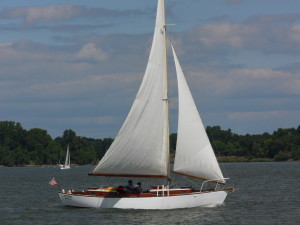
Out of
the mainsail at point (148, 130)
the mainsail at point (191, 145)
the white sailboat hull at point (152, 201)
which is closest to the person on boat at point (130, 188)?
the white sailboat hull at point (152, 201)

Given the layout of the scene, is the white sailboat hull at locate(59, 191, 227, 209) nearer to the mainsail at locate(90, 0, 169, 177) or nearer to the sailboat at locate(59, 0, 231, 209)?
the sailboat at locate(59, 0, 231, 209)

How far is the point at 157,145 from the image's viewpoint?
151 feet

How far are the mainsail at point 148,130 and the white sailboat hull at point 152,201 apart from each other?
1.95 m

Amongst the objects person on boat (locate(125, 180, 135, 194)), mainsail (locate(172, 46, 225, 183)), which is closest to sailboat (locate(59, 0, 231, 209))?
mainsail (locate(172, 46, 225, 183))

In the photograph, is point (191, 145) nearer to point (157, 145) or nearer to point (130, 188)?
Answer: point (157, 145)

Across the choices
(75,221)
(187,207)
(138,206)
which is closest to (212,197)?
(187,207)

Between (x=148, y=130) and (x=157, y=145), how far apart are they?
110 cm

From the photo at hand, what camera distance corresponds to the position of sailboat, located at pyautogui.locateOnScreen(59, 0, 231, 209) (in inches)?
1786

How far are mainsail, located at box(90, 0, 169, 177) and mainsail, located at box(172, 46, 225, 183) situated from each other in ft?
2.90

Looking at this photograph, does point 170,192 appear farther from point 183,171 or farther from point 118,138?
point 118,138

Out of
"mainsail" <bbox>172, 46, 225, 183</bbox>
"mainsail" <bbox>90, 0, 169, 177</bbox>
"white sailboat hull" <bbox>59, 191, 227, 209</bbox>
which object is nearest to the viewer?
"white sailboat hull" <bbox>59, 191, 227, 209</bbox>

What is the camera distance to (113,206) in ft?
149

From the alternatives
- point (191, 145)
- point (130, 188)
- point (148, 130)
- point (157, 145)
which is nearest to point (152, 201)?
point (130, 188)

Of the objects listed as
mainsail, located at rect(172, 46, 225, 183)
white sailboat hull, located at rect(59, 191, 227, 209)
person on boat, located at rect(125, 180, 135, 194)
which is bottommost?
white sailboat hull, located at rect(59, 191, 227, 209)
